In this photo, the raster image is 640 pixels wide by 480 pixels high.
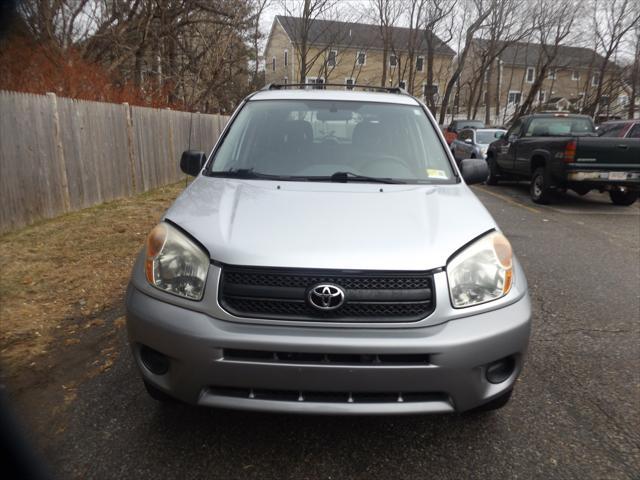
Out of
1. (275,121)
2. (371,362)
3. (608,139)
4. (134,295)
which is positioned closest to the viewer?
(371,362)

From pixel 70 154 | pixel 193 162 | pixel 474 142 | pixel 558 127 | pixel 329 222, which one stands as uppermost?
pixel 558 127

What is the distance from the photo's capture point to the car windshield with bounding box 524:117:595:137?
10.6 metres

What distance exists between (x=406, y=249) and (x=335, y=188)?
84 centimetres

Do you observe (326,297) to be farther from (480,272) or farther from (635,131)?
(635,131)

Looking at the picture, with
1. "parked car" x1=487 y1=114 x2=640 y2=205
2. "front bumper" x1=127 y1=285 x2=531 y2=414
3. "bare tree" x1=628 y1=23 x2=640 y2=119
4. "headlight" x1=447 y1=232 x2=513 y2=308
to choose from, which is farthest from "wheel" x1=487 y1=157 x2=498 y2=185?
"bare tree" x1=628 y1=23 x2=640 y2=119

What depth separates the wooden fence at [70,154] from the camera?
243 inches

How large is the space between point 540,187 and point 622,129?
4.08 m

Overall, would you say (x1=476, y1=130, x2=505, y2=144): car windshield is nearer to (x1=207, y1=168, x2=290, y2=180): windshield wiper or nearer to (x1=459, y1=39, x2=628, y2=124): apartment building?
(x1=207, y1=168, x2=290, y2=180): windshield wiper

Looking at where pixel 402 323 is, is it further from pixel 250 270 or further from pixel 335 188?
pixel 335 188

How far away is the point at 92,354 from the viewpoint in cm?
314

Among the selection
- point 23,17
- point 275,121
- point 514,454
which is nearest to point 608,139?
point 275,121

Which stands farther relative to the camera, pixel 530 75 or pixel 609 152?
pixel 530 75

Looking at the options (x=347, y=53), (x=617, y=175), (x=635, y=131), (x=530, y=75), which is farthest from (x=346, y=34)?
(x=530, y=75)

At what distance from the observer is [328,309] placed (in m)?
1.87
